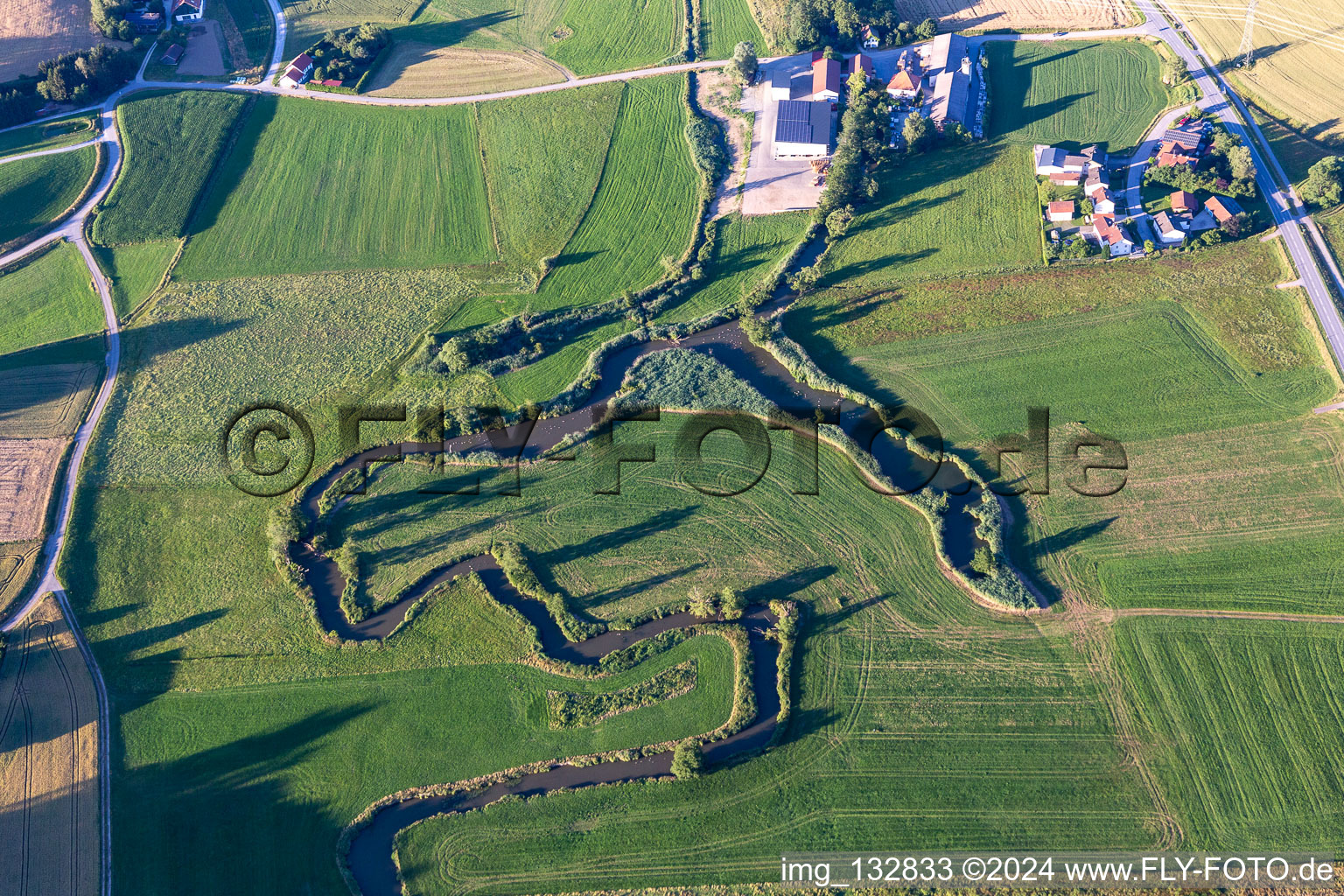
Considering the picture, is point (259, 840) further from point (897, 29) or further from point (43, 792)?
point (897, 29)

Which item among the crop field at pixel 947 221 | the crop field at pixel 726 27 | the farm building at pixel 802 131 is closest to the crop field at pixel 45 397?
the crop field at pixel 947 221

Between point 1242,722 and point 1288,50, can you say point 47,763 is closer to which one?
point 1242,722

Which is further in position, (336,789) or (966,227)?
(966,227)

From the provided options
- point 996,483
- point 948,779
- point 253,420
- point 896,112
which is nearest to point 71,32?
point 253,420

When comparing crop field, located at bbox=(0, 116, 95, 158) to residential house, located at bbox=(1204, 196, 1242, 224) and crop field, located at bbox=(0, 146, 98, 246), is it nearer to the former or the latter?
crop field, located at bbox=(0, 146, 98, 246)

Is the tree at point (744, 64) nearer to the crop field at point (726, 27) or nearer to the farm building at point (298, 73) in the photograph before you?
the crop field at point (726, 27)
